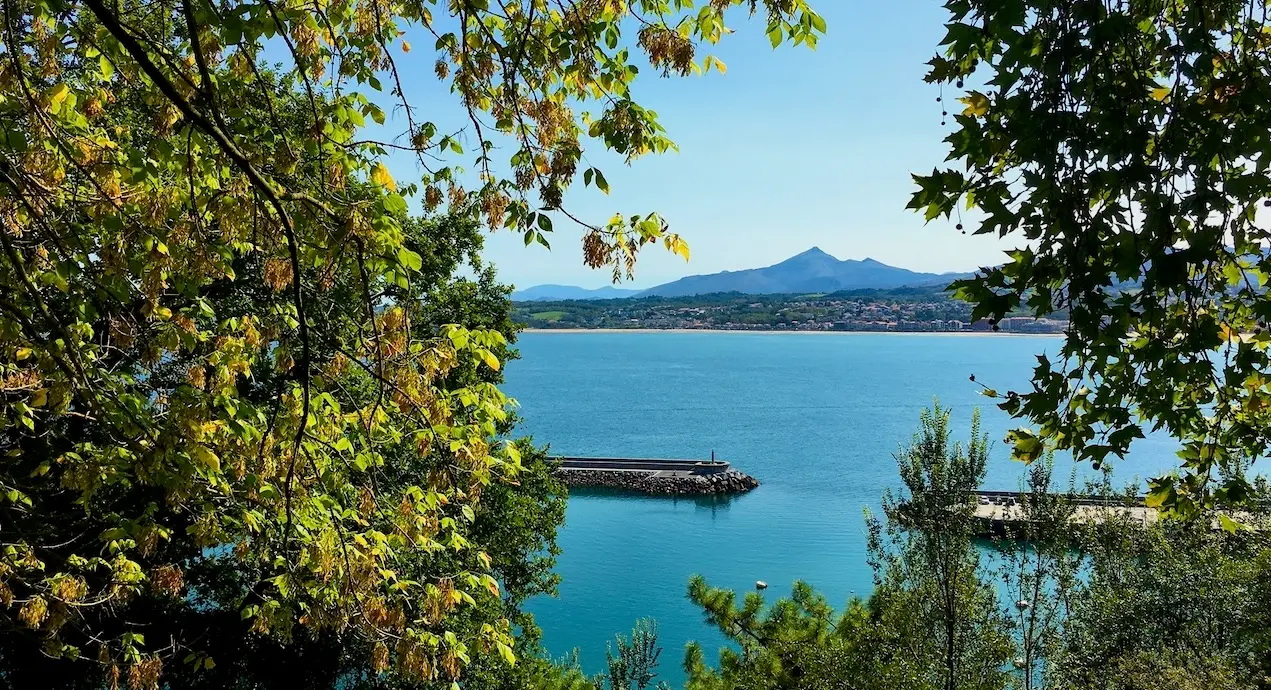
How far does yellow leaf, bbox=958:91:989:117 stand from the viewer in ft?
7.02

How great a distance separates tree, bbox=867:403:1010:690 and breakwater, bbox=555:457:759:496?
91.4ft

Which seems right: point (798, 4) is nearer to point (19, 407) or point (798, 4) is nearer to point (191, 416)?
point (191, 416)

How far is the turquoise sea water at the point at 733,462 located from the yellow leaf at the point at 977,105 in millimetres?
18198

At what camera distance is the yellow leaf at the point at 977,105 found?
214 cm

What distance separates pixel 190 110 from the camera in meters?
2.19

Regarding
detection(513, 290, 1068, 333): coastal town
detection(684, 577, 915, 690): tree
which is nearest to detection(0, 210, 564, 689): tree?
detection(684, 577, 915, 690): tree

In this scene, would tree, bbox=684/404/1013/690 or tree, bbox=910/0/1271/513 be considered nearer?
tree, bbox=910/0/1271/513

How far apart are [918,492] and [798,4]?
767 cm

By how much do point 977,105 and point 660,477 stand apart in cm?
3740

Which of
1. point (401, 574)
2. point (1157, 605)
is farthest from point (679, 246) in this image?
point (1157, 605)

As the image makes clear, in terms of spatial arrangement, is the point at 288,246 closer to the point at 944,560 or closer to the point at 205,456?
the point at 205,456

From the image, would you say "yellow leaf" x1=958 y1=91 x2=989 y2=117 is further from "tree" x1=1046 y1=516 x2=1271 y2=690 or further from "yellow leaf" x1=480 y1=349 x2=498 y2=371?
"tree" x1=1046 y1=516 x2=1271 y2=690

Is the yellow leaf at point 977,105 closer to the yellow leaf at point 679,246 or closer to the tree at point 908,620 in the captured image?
the yellow leaf at point 679,246

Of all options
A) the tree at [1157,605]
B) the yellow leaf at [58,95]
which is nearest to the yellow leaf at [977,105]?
the yellow leaf at [58,95]
